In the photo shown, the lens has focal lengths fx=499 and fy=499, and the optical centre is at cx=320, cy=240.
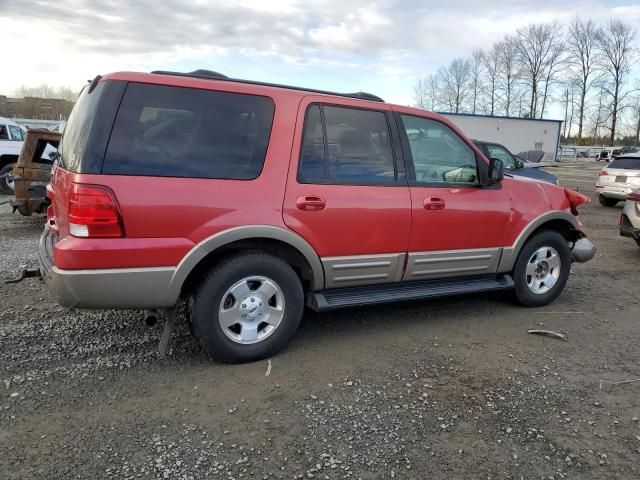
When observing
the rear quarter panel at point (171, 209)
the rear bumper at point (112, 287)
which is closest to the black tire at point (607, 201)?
the rear quarter panel at point (171, 209)

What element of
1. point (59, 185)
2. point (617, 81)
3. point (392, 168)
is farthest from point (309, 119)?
point (617, 81)

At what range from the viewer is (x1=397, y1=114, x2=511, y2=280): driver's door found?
4.12m

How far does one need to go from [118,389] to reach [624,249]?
8.10 meters

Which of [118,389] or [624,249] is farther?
[624,249]

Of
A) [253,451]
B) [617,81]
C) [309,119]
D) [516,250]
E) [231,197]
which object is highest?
[617,81]

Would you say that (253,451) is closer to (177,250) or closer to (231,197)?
(177,250)

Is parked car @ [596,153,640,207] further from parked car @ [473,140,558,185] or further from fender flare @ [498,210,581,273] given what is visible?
fender flare @ [498,210,581,273]

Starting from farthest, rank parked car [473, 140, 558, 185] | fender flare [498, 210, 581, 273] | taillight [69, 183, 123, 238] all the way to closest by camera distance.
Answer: parked car [473, 140, 558, 185]
fender flare [498, 210, 581, 273]
taillight [69, 183, 123, 238]

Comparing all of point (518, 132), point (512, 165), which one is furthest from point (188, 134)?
point (518, 132)

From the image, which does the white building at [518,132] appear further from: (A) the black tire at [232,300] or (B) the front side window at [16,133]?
(A) the black tire at [232,300]

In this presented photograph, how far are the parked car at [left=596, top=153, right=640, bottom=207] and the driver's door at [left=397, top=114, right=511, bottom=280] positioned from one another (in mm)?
9846

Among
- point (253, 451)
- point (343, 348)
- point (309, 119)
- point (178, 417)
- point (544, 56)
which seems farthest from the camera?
point (544, 56)

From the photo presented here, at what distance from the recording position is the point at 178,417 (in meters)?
2.93

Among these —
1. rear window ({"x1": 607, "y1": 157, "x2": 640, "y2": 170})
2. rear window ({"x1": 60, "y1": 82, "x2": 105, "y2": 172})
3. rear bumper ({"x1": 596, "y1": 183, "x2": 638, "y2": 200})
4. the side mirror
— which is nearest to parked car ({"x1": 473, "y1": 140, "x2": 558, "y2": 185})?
rear bumper ({"x1": 596, "y1": 183, "x2": 638, "y2": 200})
